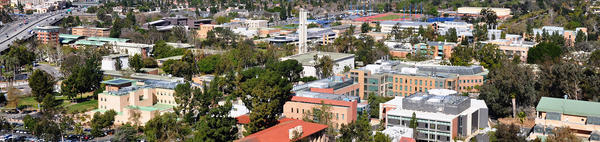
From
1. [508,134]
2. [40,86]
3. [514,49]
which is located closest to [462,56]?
[514,49]

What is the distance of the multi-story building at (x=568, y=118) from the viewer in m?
23.4

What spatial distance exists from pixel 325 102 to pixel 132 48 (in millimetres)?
25744

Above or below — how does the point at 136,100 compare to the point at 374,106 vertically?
above

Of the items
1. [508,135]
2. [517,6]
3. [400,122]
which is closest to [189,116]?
[400,122]

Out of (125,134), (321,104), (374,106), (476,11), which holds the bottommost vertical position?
(125,134)

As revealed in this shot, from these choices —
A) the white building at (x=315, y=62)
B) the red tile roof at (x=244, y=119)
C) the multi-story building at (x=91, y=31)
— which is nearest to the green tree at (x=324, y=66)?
the white building at (x=315, y=62)

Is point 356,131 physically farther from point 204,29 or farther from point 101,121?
point 204,29

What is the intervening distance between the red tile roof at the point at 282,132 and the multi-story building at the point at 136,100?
625 cm

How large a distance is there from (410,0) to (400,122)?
61722 mm

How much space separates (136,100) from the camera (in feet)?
96.6

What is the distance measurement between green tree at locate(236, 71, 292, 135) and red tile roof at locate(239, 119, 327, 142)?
0.61 m

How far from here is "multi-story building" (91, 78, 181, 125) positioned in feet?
92.0

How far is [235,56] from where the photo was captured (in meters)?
41.8

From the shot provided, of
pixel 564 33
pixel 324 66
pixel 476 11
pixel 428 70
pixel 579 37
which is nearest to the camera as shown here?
pixel 428 70
